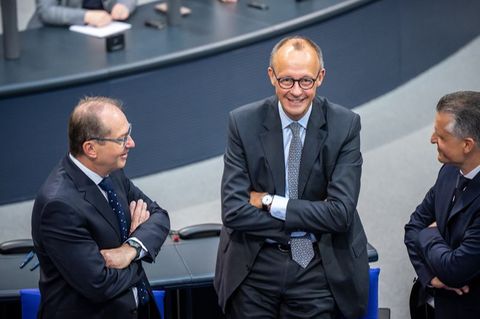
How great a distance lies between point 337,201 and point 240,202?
363 millimetres

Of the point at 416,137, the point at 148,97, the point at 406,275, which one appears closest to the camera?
the point at 406,275

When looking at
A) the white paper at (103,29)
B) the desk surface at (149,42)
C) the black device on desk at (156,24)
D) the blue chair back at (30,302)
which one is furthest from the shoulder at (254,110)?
the black device on desk at (156,24)

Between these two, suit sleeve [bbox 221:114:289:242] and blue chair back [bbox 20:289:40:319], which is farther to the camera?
blue chair back [bbox 20:289:40:319]

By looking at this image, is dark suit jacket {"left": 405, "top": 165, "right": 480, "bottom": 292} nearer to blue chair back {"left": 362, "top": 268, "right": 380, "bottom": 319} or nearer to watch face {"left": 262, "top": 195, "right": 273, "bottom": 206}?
blue chair back {"left": 362, "top": 268, "right": 380, "bottom": 319}

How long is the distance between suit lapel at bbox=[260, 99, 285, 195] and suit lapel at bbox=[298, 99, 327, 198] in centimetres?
7

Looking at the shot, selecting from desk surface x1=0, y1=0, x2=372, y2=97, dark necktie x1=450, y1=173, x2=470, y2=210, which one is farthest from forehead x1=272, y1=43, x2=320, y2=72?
desk surface x1=0, y1=0, x2=372, y2=97

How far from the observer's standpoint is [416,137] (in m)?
7.10

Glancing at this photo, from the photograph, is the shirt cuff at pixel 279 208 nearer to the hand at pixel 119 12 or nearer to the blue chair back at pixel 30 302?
the blue chair back at pixel 30 302

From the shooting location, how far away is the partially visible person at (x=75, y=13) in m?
6.85

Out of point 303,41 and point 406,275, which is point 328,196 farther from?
point 406,275

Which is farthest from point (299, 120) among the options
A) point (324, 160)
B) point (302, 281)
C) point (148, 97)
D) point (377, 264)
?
point (148, 97)

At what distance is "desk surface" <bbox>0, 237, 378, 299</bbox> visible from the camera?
13.8ft

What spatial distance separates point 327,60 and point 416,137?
0.85 m

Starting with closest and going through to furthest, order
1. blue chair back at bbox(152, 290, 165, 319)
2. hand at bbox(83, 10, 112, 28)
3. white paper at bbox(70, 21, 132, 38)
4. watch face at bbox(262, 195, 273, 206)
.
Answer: watch face at bbox(262, 195, 273, 206)
blue chair back at bbox(152, 290, 165, 319)
white paper at bbox(70, 21, 132, 38)
hand at bbox(83, 10, 112, 28)
